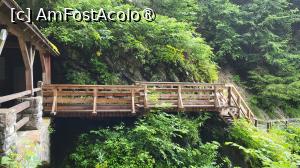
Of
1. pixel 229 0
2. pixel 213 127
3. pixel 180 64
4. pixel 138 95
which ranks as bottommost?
pixel 213 127

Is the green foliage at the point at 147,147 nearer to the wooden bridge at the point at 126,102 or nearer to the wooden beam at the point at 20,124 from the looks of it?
the wooden bridge at the point at 126,102

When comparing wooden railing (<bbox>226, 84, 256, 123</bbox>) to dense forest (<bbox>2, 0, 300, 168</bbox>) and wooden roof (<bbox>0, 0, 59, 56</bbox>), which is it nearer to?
dense forest (<bbox>2, 0, 300, 168</bbox>)

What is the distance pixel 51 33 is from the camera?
36.8ft

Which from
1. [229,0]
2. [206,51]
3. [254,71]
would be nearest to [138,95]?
[206,51]

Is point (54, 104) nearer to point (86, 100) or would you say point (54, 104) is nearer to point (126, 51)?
point (86, 100)

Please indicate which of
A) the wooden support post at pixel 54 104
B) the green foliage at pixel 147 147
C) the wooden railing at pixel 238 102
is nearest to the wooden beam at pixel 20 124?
the wooden support post at pixel 54 104

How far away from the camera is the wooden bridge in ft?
30.5

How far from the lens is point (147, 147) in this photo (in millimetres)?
9094

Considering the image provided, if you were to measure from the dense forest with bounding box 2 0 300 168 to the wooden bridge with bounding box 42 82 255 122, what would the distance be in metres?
0.47

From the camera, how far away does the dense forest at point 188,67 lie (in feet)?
29.6

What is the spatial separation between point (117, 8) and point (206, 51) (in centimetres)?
538

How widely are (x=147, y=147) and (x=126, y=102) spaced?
193 centimetres

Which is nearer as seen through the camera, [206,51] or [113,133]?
[113,133]

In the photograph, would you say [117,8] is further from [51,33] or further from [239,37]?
[239,37]
